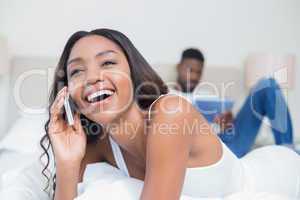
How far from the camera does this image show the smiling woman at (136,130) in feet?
2.12

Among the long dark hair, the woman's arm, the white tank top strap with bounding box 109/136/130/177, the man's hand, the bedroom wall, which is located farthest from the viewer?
the man's hand

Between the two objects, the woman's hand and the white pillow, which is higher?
the woman's hand

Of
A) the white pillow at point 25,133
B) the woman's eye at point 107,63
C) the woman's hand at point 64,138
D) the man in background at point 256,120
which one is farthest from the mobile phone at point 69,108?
the man in background at point 256,120

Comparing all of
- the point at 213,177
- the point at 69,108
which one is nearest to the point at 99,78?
the point at 69,108

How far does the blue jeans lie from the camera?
1422mm

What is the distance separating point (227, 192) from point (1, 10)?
131 cm

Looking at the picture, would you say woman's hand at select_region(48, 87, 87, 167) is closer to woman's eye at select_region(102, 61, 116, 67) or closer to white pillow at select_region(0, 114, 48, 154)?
woman's eye at select_region(102, 61, 116, 67)

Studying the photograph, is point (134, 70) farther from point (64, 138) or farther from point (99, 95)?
point (64, 138)

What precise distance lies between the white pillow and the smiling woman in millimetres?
592

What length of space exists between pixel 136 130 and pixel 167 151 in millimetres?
181

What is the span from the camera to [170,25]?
5.68 feet

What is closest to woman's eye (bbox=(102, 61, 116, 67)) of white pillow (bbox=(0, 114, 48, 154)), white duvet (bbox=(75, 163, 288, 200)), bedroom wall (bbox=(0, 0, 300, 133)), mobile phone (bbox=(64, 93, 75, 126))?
mobile phone (bbox=(64, 93, 75, 126))

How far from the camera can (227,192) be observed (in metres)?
0.83

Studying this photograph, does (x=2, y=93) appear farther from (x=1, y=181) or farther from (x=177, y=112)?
(x=177, y=112)
